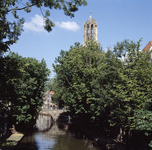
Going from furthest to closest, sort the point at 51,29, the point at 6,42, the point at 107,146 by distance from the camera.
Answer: the point at 107,146
the point at 51,29
the point at 6,42

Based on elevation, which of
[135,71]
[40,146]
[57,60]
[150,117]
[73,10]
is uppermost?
[57,60]

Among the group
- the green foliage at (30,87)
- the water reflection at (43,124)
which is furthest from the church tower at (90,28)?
the green foliage at (30,87)

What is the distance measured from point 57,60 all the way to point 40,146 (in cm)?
1988

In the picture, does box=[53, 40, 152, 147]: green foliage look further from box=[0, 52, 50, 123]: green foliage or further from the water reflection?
the water reflection

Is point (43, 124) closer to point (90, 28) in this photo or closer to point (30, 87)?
point (30, 87)

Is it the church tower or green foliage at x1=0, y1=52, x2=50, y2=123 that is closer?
green foliage at x1=0, y1=52, x2=50, y2=123

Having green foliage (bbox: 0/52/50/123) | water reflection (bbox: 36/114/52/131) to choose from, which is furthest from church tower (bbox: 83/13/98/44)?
green foliage (bbox: 0/52/50/123)

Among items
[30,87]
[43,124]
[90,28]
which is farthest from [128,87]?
[90,28]

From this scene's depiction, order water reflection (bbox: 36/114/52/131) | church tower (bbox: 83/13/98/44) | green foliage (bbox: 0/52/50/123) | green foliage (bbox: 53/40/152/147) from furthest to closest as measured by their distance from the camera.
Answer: church tower (bbox: 83/13/98/44)
water reflection (bbox: 36/114/52/131)
green foliage (bbox: 0/52/50/123)
green foliage (bbox: 53/40/152/147)

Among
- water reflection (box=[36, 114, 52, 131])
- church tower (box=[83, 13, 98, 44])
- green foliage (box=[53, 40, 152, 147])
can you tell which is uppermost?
church tower (box=[83, 13, 98, 44])

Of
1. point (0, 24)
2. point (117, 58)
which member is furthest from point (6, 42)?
point (117, 58)

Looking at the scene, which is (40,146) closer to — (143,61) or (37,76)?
(37,76)

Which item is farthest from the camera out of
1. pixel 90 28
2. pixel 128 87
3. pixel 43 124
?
pixel 90 28

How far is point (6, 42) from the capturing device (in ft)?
38.3
